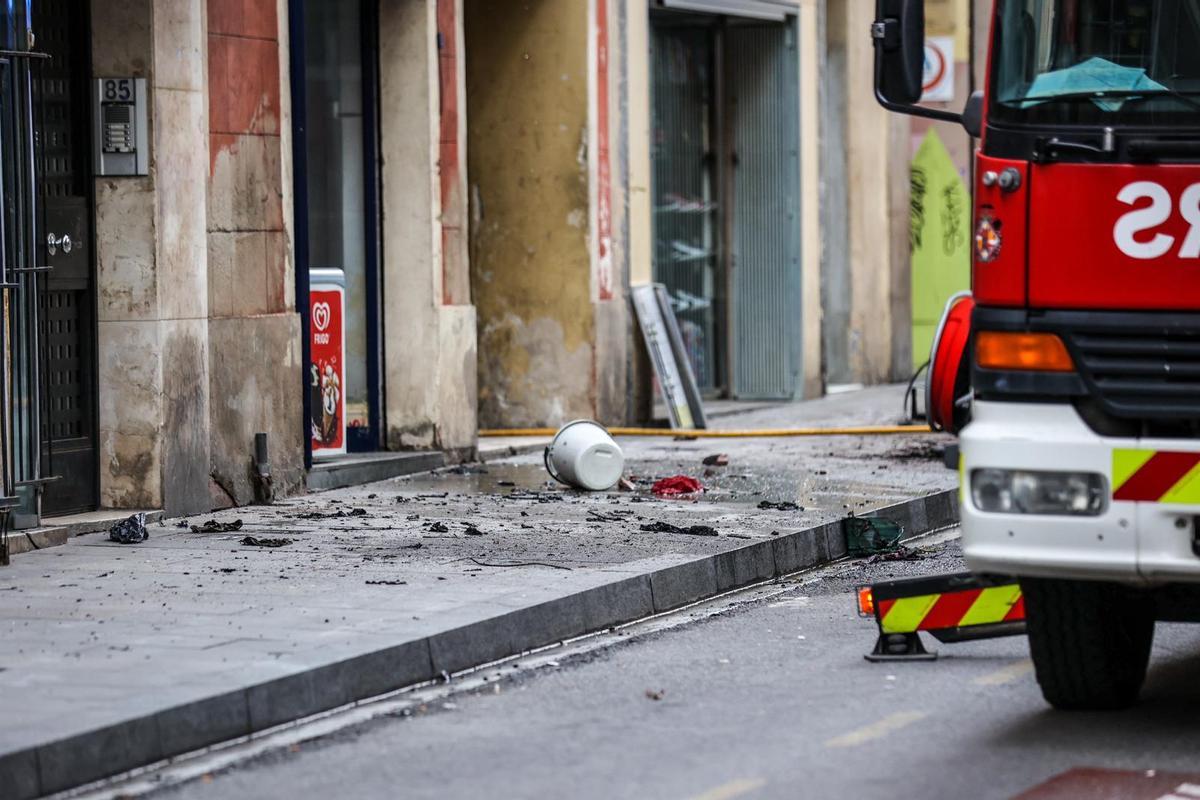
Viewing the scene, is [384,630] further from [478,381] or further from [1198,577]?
[478,381]

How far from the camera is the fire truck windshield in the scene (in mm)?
6445

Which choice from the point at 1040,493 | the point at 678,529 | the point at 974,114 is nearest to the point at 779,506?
the point at 678,529

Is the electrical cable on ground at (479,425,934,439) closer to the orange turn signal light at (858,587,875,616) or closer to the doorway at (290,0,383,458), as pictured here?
the doorway at (290,0,383,458)

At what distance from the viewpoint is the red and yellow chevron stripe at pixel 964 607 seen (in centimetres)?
758

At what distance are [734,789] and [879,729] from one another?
905 millimetres

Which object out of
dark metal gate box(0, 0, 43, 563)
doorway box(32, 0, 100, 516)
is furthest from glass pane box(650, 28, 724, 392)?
dark metal gate box(0, 0, 43, 563)

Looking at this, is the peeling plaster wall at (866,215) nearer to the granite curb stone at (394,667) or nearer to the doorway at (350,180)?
the doorway at (350,180)

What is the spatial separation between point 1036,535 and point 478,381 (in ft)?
38.6

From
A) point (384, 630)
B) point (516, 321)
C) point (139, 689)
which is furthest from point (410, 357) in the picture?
point (139, 689)

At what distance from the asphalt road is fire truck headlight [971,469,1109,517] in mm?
692

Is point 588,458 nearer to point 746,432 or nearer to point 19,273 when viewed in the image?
point 19,273

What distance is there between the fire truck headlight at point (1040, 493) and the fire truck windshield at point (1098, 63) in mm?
1038

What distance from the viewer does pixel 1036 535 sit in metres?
6.29

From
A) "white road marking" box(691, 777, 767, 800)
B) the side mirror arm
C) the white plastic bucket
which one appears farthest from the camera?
the white plastic bucket
